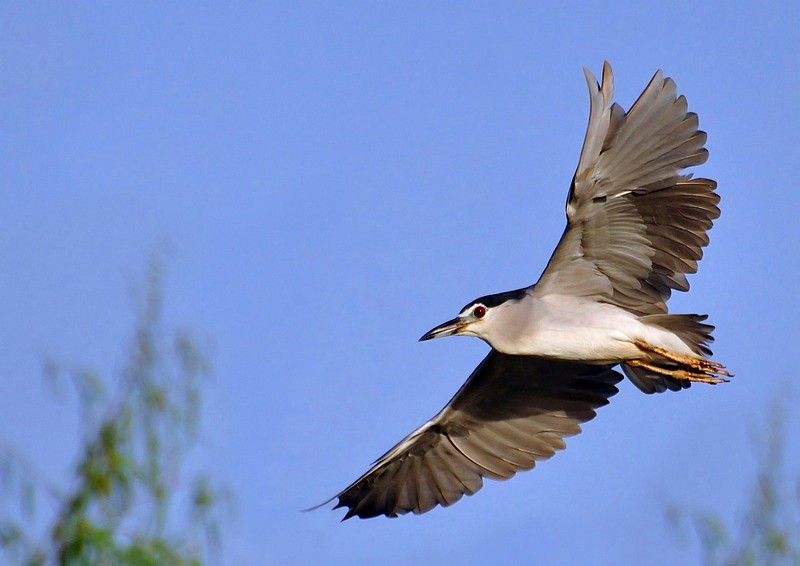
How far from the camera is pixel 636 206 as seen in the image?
286 inches

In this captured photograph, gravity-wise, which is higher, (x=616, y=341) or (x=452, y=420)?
(x=452, y=420)

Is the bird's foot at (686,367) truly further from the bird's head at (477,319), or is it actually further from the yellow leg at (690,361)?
the bird's head at (477,319)

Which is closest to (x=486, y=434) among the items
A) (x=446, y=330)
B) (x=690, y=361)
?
(x=446, y=330)

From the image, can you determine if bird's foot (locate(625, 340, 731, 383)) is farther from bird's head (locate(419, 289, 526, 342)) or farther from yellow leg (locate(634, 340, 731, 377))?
bird's head (locate(419, 289, 526, 342))

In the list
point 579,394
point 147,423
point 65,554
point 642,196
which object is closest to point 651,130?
point 642,196

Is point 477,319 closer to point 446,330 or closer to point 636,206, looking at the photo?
point 446,330

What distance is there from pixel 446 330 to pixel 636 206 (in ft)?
4.93

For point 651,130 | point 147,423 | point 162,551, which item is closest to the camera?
point 162,551

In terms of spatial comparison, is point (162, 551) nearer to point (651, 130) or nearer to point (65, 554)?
point (65, 554)

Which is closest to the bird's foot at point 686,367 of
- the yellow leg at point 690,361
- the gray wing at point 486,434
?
the yellow leg at point 690,361

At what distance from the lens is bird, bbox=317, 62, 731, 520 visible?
7.14 metres

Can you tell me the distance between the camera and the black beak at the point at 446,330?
7.69 metres

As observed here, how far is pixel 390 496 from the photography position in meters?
8.59

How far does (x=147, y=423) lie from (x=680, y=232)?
11.7ft
